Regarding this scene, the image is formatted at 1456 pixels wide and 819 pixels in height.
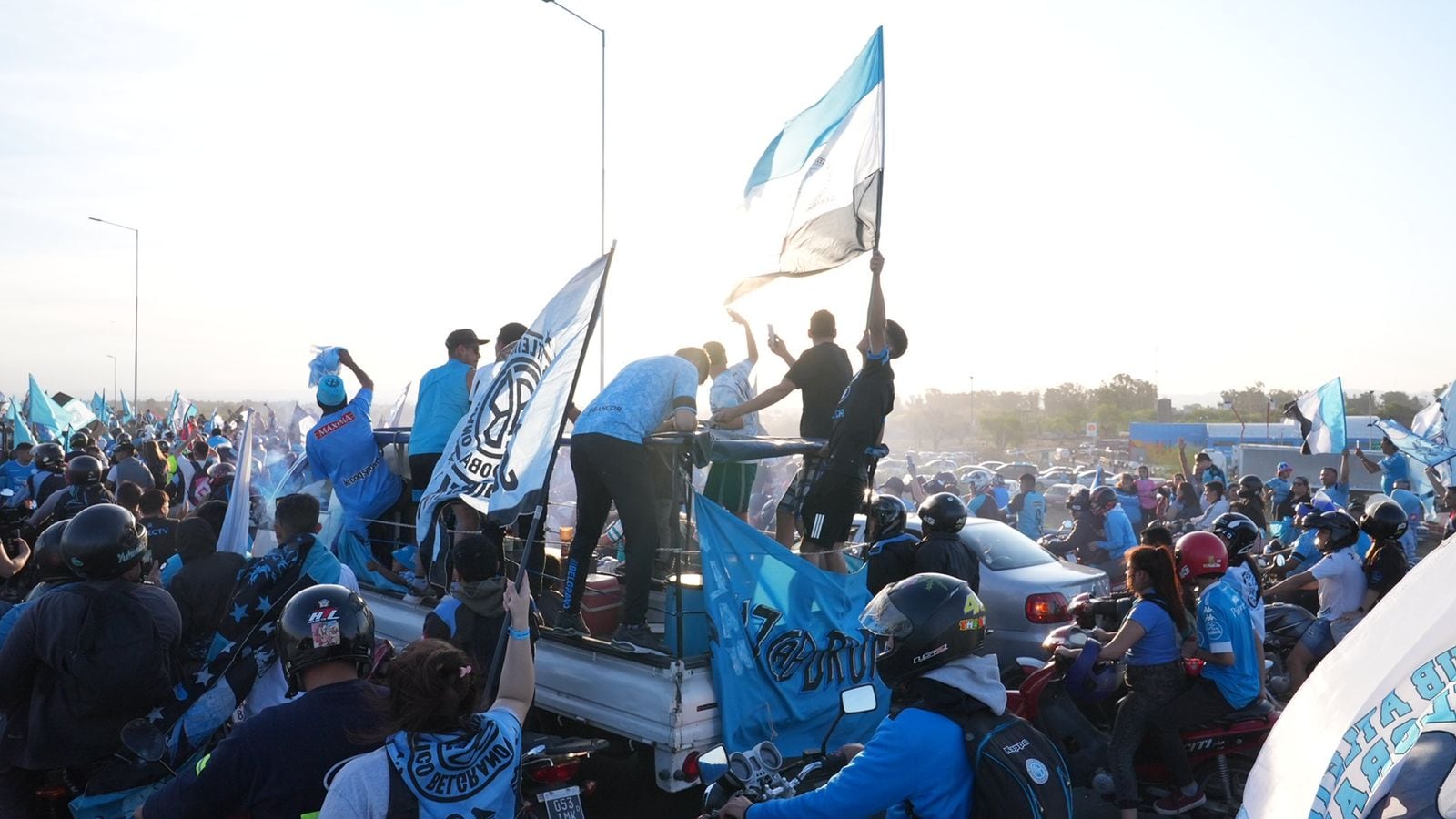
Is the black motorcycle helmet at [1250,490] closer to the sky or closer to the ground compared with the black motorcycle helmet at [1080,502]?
closer to the sky

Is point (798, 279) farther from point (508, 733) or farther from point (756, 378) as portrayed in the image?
point (508, 733)

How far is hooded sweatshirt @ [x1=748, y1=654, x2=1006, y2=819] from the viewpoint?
299cm

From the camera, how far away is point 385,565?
7918 mm

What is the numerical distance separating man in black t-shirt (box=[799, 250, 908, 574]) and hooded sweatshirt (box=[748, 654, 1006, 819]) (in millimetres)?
3497

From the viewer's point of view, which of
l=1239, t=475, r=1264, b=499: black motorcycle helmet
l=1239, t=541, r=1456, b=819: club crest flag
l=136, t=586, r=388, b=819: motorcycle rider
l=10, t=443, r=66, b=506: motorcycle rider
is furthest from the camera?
l=1239, t=475, r=1264, b=499: black motorcycle helmet

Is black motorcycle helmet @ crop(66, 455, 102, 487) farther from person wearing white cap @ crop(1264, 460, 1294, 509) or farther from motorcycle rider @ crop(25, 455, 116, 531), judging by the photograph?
person wearing white cap @ crop(1264, 460, 1294, 509)

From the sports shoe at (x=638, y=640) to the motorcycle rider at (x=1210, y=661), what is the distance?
2.66 metres

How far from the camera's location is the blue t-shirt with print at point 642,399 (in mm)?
5957

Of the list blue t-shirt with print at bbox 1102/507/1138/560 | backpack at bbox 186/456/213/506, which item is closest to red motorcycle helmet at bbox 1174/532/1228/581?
blue t-shirt with print at bbox 1102/507/1138/560

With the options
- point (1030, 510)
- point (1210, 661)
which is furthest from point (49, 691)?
point (1030, 510)

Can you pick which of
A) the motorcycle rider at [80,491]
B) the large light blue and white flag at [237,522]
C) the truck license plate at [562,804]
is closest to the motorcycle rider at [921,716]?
the truck license plate at [562,804]

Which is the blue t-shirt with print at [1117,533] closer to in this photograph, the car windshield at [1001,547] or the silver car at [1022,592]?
the car windshield at [1001,547]

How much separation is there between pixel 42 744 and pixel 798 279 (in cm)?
499

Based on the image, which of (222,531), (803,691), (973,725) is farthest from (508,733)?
(222,531)
